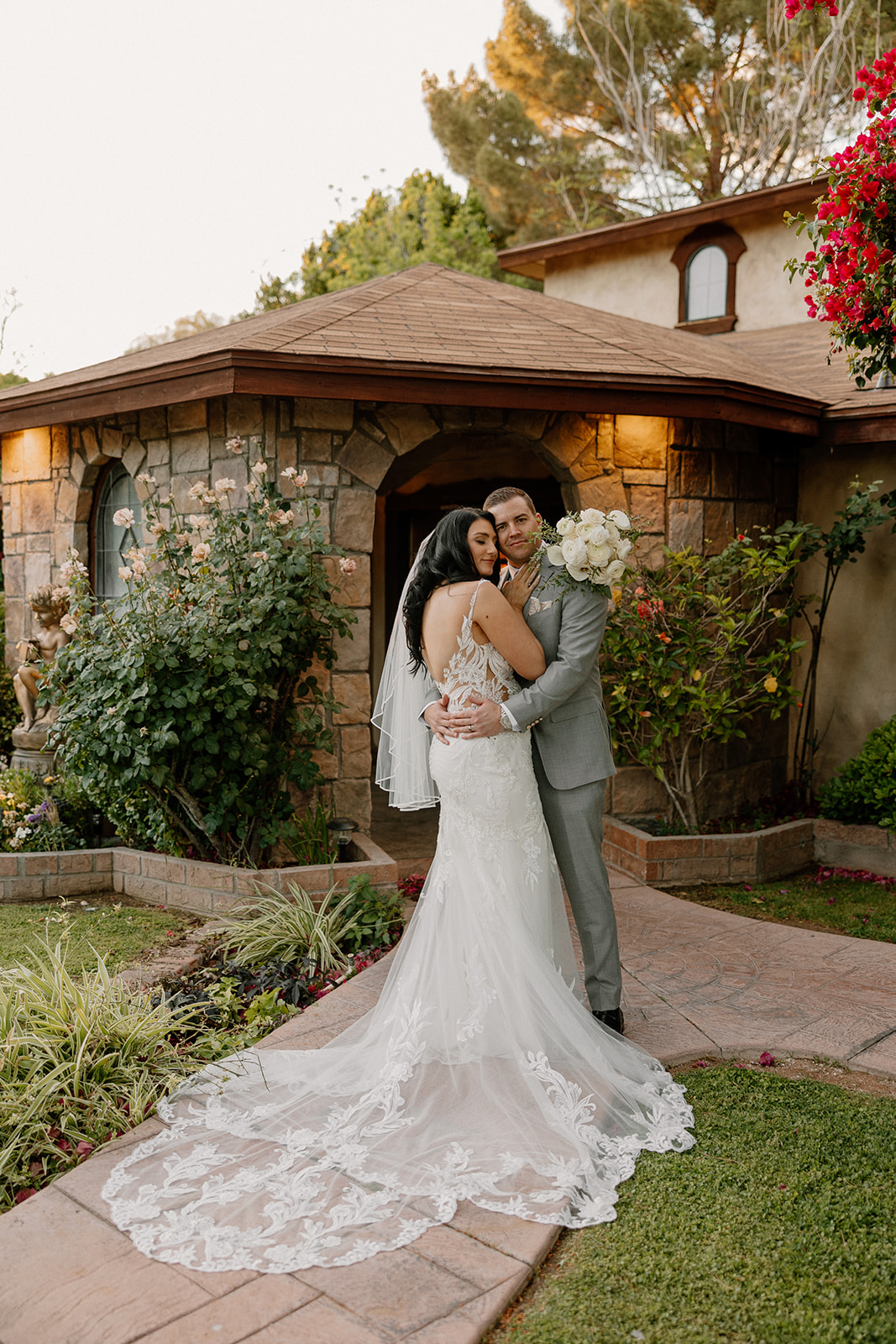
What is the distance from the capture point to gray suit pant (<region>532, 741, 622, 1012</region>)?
401 cm

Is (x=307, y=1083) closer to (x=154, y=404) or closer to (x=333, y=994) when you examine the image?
(x=333, y=994)

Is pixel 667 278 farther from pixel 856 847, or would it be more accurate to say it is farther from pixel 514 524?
pixel 514 524

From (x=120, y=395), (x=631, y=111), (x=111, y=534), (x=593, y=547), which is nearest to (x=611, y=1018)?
(x=593, y=547)

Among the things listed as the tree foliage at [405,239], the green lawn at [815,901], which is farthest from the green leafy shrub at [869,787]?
the tree foliage at [405,239]

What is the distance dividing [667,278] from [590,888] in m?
9.84

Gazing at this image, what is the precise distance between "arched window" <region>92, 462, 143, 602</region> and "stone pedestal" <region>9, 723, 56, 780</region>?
116 cm

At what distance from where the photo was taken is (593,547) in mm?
3738

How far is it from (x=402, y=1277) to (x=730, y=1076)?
1.69 m

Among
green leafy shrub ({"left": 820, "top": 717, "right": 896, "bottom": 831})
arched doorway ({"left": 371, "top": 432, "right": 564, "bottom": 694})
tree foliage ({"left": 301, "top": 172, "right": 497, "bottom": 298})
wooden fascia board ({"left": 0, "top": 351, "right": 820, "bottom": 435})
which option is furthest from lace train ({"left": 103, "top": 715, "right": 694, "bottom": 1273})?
tree foliage ({"left": 301, "top": 172, "right": 497, "bottom": 298})

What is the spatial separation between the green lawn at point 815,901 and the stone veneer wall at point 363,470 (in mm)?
993

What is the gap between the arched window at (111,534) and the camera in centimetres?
794

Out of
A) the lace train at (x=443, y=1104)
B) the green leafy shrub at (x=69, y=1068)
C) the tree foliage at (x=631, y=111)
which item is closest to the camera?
the lace train at (x=443, y=1104)

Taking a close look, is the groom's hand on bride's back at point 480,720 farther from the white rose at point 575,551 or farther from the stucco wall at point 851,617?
the stucco wall at point 851,617

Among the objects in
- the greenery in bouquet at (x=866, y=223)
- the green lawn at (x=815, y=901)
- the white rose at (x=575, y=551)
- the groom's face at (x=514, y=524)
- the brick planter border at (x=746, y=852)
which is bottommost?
the green lawn at (x=815, y=901)
